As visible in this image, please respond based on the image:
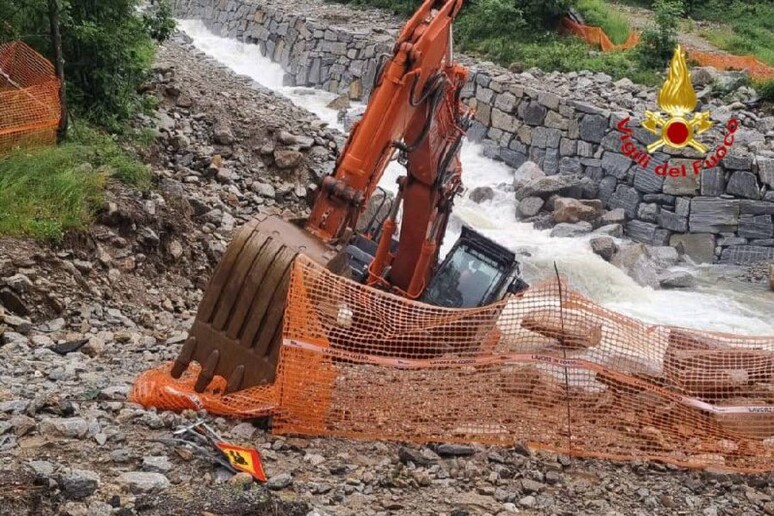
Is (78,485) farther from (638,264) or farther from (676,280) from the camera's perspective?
(676,280)

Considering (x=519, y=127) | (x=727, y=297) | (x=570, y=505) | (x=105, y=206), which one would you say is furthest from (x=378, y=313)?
(x=519, y=127)

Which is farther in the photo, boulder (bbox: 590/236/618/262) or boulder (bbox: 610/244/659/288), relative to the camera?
boulder (bbox: 590/236/618/262)

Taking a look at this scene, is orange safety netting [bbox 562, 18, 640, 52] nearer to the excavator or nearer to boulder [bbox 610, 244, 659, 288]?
boulder [bbox 610, 244, 659, 288]

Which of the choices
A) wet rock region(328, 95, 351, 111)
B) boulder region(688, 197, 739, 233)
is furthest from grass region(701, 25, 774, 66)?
wet rock region(328, 95, 351, 111)

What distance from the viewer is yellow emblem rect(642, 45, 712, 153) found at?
15688mm

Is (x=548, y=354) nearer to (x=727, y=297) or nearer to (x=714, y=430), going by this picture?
(x=714, y=430)

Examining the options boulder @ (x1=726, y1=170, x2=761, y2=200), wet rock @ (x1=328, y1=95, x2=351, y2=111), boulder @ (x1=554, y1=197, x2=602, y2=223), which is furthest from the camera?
wet rock @ (x1=328, y1=95, x2=351, y2=111)

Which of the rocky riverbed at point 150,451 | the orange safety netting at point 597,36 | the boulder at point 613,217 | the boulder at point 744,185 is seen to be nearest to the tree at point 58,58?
the rocky riverbed at point 150,451

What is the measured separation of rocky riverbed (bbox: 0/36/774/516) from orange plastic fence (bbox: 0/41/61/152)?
1398 millimetres

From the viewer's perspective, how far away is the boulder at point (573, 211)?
15.3 m

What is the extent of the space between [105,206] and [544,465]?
5.72m

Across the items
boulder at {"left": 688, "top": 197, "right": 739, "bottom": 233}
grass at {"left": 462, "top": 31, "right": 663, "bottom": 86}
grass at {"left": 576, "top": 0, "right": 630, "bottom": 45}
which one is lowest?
boulder at {"left": 688, "top": 197, "right": 739, "bottom": 233}

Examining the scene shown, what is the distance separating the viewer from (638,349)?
6488 millimetres

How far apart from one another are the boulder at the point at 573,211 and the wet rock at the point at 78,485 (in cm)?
1167
